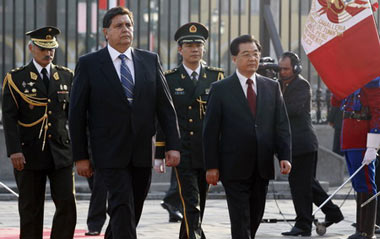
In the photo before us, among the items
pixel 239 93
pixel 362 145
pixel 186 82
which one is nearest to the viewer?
pixel 239 93

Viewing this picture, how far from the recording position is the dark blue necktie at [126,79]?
686 cm

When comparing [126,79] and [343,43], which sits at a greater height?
[343,43]

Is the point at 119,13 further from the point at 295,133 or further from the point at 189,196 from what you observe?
the point at 295,133

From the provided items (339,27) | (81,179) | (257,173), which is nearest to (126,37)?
(257,173)

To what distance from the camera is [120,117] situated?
679 centimetres

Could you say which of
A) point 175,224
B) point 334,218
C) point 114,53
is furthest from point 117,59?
point 175,224

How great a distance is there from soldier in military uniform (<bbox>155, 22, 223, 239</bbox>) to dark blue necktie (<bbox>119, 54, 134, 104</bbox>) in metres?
1.23

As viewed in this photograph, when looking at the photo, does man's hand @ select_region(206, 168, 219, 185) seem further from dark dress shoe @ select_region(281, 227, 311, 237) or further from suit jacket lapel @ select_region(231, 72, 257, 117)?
dark dress shoe @ select_region(281, 227, 311, 237)

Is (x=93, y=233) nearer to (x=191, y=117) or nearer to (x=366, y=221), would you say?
(x=191, y=117)

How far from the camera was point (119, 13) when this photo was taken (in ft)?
22.5

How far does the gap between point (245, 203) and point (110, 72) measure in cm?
125

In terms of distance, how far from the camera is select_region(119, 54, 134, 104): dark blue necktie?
6.86 meters

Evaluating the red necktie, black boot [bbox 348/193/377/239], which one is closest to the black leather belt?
black boot [bbox 348/193/377/239]

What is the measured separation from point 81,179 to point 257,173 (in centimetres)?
757
